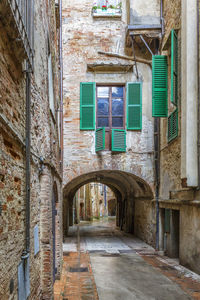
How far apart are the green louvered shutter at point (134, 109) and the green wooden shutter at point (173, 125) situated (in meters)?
1.73

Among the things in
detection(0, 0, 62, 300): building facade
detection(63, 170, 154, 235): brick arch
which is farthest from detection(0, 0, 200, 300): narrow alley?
detection(63, 170, 154, 235): brick arch

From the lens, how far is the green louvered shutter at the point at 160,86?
422 inches

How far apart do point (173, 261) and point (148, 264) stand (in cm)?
94

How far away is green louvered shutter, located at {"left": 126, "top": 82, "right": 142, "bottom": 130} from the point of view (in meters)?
12.1

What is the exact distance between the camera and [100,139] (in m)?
11.8

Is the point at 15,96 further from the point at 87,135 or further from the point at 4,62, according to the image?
the point at 87,135

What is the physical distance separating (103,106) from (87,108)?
64 centimetres

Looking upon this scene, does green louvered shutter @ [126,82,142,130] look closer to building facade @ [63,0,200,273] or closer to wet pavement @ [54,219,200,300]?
building facade @ [63,0,200,273]

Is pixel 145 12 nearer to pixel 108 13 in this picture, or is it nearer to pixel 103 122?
pixel 108 13

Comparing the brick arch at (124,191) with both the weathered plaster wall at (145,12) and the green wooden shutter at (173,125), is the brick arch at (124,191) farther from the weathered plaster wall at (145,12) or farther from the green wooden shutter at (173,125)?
the weathered plaster wall at (145,12)

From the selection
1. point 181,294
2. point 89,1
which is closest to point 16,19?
point 181,294

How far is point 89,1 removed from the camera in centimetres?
1271

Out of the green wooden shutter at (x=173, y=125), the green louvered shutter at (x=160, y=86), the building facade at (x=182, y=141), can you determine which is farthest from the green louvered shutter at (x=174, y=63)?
the green louvered shutter at (x=160, y=86)

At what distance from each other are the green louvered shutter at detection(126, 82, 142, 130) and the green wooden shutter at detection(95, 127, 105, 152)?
40.4 inches
